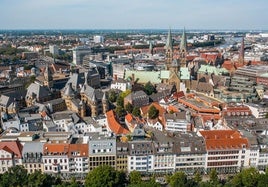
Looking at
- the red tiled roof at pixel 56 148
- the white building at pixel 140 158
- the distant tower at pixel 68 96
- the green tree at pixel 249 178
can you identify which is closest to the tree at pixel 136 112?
the distant tower at pixel 68 96

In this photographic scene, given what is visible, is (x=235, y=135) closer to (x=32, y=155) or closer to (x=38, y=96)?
(x=32, y=155)

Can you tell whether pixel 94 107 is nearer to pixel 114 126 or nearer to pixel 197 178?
pixel 114 126

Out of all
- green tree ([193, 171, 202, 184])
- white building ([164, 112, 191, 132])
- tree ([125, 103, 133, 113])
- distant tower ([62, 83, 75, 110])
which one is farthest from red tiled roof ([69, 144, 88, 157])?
distant tower ([62, 83, 75, 110])

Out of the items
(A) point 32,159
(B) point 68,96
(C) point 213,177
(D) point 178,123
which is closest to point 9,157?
(A) point 32,159

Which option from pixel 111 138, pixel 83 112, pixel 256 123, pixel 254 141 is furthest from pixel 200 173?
pixel 83 112

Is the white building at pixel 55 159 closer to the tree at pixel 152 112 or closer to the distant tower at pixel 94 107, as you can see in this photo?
the tree at pixel 152 112

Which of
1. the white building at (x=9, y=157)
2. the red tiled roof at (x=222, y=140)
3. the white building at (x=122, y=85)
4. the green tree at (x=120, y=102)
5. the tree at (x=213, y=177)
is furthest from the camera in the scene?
the white building at (x=122, y=85)

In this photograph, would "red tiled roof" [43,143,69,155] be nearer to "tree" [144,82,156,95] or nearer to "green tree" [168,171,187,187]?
"green tree" [168,171,187,187]
